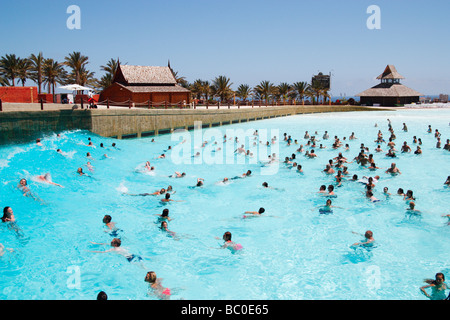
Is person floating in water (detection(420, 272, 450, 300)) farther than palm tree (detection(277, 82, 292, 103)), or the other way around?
palm tree (detection(277, 82, 292, 103))

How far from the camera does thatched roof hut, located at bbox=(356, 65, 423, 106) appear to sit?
6769 centimetres

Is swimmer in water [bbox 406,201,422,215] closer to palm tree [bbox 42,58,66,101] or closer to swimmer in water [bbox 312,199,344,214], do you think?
swimmer in water [bbox 312,199,344,214]

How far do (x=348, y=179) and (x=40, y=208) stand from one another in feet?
46.7

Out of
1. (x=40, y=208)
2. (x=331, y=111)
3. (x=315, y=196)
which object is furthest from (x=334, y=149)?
(x=331, y=111)

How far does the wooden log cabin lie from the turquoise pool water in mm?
21759

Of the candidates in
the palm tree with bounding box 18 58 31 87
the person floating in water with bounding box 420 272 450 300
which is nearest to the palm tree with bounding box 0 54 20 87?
the palm tree with bounding box 18 58 31 87

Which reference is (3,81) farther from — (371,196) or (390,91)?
(390,91)

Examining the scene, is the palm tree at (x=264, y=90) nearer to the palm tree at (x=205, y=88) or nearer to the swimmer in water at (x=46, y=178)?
the palm tree at (x=205, y=88)

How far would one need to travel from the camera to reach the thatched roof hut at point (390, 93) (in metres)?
67.7

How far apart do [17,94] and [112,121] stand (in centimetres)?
1108

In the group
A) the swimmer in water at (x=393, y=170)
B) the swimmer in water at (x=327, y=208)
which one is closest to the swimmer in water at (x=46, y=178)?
the swimmer in water at (x=327, y=208)

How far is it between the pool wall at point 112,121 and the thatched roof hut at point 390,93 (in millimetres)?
35465

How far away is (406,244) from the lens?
11125mm

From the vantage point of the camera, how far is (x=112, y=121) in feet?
91.7
